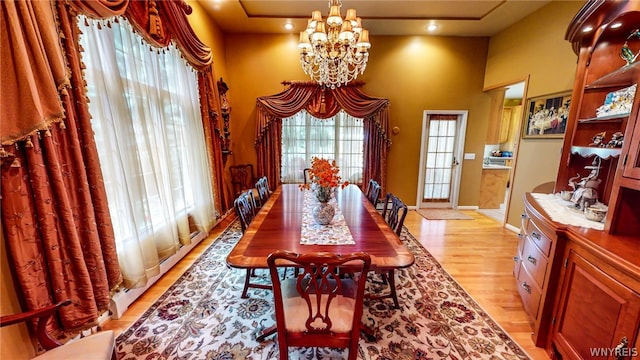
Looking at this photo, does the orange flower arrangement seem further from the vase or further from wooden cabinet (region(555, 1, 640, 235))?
wooden cabinet (region(555, 1, 640, 235))

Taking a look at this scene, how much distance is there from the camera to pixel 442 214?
4.59 m

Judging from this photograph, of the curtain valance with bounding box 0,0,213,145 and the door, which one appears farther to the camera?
the door

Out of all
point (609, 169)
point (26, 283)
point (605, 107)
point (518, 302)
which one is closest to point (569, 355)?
point (518, 302)

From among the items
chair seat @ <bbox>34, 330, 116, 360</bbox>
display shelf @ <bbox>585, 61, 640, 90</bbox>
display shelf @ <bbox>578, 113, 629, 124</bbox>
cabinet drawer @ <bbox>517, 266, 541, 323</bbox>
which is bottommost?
cabinet drawer @ <bbox>517, 266, 541, 323</bbox>

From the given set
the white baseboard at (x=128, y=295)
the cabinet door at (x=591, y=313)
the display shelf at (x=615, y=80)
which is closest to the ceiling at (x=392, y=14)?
the display shelf at (x=615, y=80)

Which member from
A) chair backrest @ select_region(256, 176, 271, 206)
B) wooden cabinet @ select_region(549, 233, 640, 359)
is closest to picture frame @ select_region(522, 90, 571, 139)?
wooden cabinet @ select_region(549, 233, 640, 359)

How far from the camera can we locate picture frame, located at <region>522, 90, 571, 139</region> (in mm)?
3086

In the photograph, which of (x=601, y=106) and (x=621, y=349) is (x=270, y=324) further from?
(x=601, y=106)

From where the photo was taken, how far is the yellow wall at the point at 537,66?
121 inches

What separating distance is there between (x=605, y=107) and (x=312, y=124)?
12.0 ft

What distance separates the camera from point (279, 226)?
1.95 meters

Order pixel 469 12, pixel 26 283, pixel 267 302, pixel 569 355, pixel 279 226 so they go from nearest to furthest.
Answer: pixel 26 283 < pixel 569 355 < pixel 279 226 < pixel 267 302 < pixel 469 12

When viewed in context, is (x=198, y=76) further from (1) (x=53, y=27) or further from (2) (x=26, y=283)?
(2) (x=26, y=283)

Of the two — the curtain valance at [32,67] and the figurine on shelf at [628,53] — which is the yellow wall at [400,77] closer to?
the figurine on shelf at [628,53]
